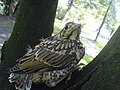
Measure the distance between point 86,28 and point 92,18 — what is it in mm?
1961

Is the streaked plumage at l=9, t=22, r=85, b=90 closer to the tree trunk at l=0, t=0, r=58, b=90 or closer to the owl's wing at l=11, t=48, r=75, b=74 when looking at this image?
the owl's wing at l=11, t=48, r=75, b=74

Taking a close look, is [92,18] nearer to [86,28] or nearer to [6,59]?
[86,28]

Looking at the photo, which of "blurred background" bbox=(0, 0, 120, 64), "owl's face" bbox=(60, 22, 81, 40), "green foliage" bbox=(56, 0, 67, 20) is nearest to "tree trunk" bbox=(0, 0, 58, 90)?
"owl's face" bbox=(60, 22, 81, 40)

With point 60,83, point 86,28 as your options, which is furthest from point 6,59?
point 86,28

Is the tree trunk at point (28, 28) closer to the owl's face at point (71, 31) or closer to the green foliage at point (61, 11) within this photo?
the owl's face at point (71, 31)

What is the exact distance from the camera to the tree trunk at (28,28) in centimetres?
328

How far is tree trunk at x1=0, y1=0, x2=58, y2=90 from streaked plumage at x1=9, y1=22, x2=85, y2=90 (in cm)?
71

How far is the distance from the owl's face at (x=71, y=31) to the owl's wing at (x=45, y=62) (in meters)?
0.23

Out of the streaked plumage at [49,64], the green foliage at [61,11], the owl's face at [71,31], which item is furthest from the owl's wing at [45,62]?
the green foliage at [61,11]

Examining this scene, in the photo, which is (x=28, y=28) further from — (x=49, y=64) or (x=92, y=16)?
(x=92, y=16)

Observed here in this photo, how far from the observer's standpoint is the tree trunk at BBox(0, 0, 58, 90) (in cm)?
328

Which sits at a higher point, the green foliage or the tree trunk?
the tree trunk

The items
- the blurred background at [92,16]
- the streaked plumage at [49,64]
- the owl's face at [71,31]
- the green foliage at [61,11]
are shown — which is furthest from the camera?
the green foliage at [61,11]

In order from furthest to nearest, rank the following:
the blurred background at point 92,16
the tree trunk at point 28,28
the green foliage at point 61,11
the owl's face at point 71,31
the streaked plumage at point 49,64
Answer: the green foliage at point 61,11 → the blurred background at point 92,16 → the tree trunk at point 28,28 → the owl's face at point 71,31 → the streaked plumage at point 49,64
